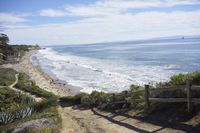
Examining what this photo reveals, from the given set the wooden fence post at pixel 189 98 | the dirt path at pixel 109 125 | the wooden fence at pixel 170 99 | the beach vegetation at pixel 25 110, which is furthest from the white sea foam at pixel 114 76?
the wooden fence post at pixel 189 98

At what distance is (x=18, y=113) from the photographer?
21.2 meters

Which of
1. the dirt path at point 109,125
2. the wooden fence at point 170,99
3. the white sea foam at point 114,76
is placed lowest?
the white sea foam at point 114,76

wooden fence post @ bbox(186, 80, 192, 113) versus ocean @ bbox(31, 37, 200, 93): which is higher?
wooden fence post @ bbox(186, 80, 192, 113)

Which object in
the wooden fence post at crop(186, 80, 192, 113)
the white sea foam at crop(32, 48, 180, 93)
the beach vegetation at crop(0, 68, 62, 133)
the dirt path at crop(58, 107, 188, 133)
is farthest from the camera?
the white sea foam at crop(32, 48, 180, 93)

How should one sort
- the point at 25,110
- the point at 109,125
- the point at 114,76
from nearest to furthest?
the point at 109,125
the point at 25,110
the point at 114,76

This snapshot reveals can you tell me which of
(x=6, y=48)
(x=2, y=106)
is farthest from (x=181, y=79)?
(x=6, y=48)

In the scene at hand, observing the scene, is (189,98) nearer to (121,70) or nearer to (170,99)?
(170,99)

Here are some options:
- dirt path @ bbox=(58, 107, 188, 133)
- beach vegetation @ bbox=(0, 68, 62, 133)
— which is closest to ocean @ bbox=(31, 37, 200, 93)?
beach vegetation @ bbox=(0, 68, 62, 133)

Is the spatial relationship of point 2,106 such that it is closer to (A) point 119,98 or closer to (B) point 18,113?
(B) point 18,113

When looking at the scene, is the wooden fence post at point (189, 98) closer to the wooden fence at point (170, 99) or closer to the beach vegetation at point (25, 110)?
the wooden fence at point (170, 99)

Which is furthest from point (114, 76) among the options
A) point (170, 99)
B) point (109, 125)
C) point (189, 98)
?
point (189, 98)

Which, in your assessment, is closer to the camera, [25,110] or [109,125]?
[109,125]

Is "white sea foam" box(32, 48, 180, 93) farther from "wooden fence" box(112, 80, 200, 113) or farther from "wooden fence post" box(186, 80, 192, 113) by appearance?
"wooden fence post" box(186, 80, 192, 113)

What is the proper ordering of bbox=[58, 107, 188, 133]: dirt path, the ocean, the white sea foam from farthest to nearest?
the ocean → the white sea foam → bbox=[58, 107, 188, 133]: dirt path
